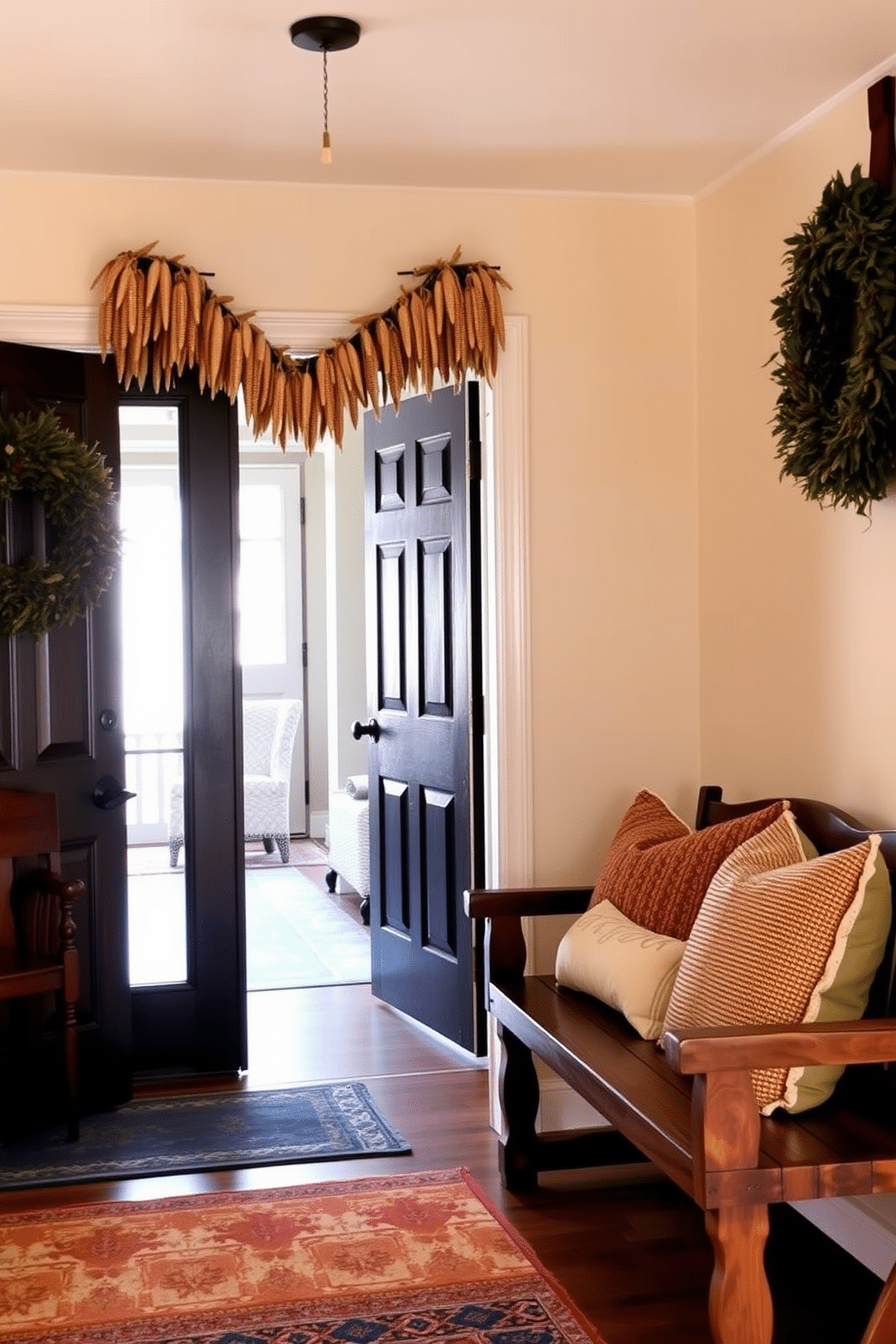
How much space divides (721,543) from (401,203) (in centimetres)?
131

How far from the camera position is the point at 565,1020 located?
3246 mm

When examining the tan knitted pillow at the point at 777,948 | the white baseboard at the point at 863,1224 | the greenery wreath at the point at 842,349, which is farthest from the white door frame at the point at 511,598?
the tan knitted pillow at the point at 777,948

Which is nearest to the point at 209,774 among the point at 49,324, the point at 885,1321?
the point at 49,324

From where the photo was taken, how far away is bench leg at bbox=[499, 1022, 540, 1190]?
3.54 meters

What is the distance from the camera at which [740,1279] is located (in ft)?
7.54

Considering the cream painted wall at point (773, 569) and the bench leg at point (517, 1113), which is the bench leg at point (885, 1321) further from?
the bench leg at point (517, 1113)

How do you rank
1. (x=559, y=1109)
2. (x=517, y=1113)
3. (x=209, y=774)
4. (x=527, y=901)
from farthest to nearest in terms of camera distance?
(x=209, y=774)
(x=559, y=1109)
(x=527, y=901)
(x=517, y=1113)

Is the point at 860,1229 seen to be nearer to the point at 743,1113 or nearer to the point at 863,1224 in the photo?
the point at 863,1224

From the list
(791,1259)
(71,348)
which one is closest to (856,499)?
(791,1259)

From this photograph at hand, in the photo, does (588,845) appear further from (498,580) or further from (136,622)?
(136,622)

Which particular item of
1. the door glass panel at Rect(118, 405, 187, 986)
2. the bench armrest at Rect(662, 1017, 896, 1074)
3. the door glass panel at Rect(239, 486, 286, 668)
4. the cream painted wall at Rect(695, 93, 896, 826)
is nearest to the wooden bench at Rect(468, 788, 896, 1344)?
the bench armrest at Rect(662, 1017, 896, 1074)

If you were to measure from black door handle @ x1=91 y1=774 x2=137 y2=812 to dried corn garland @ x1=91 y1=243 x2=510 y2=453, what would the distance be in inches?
43.0

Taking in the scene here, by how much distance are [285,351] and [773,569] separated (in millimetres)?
1484

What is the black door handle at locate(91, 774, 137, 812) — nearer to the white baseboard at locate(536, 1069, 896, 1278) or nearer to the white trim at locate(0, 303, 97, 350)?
the white trim at locate(0, 303, 97, 350)
